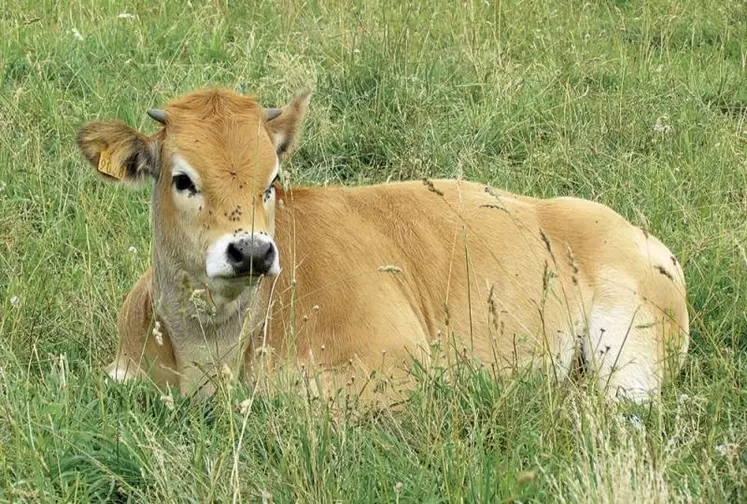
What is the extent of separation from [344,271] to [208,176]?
2.85ft

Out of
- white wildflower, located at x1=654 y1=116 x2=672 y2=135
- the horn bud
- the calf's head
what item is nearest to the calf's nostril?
the calf's head

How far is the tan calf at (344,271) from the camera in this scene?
15.6 feet

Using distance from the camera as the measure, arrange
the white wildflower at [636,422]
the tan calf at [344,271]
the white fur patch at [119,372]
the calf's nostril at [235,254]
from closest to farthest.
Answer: the white wildflower at [636,422] → the calf's nostril at [235,254] → the tan calf at [344,271] → the white fur patch at [119,372]

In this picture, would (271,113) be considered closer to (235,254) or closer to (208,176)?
(208,176)

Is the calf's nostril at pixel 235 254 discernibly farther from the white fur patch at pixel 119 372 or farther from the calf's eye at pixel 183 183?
the white fur patch at pixel 119 372

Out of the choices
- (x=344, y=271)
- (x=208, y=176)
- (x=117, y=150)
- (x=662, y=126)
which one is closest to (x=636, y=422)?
(x=344, y=271)

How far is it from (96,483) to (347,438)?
0.81 m

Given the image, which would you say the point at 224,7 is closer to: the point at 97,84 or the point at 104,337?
the point at 97,84

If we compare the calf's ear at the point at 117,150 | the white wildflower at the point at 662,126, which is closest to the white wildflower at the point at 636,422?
the calf's ear at the point at 117,150

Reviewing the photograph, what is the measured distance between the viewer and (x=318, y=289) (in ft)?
17.2

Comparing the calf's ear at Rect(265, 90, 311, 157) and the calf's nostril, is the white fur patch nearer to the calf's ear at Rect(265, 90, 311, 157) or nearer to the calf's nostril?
the calf's nostril

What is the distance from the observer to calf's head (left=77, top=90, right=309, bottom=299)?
15.0 ft

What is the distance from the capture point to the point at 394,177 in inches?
296

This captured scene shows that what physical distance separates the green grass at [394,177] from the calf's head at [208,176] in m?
0.52
